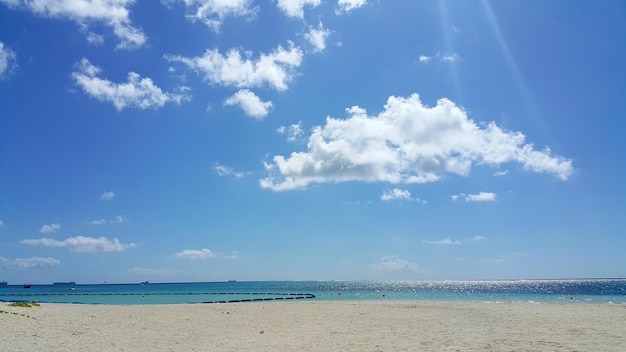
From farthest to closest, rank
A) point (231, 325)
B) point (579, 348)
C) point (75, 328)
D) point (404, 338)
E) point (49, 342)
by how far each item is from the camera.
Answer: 1. point (231, 325)
2. point (75, 328)
3. point (404, 338)
4. point (49, 342)
5. point (579, 348)

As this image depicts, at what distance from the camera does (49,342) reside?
1733 centimetres

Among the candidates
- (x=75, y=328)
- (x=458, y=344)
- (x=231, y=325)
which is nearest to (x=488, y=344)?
(x=458, y=344)

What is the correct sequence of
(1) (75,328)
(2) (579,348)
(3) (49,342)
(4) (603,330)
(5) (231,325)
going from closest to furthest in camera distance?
(2) (579,348) < (3) (49,342) < (4) (603,330) < (1) (75,328) < (5) (231,325)

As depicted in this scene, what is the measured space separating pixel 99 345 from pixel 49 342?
2.00 meters

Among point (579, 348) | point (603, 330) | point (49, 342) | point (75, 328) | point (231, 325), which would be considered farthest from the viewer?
point (231, 325)

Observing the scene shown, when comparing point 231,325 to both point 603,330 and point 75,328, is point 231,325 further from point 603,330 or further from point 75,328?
point 603,330

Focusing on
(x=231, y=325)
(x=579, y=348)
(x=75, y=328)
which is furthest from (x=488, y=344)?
(x=75, y=328)

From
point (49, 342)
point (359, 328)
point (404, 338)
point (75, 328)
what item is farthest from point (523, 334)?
point (75, 328)

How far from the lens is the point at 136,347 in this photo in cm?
1750

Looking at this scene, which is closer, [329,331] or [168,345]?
[168,345]

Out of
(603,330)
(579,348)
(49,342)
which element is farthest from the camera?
(603,330)

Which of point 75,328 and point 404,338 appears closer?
point 404,338

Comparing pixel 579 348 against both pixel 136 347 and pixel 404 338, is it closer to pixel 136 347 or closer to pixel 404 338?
pixel 404 338

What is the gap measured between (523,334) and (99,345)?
767 inches
